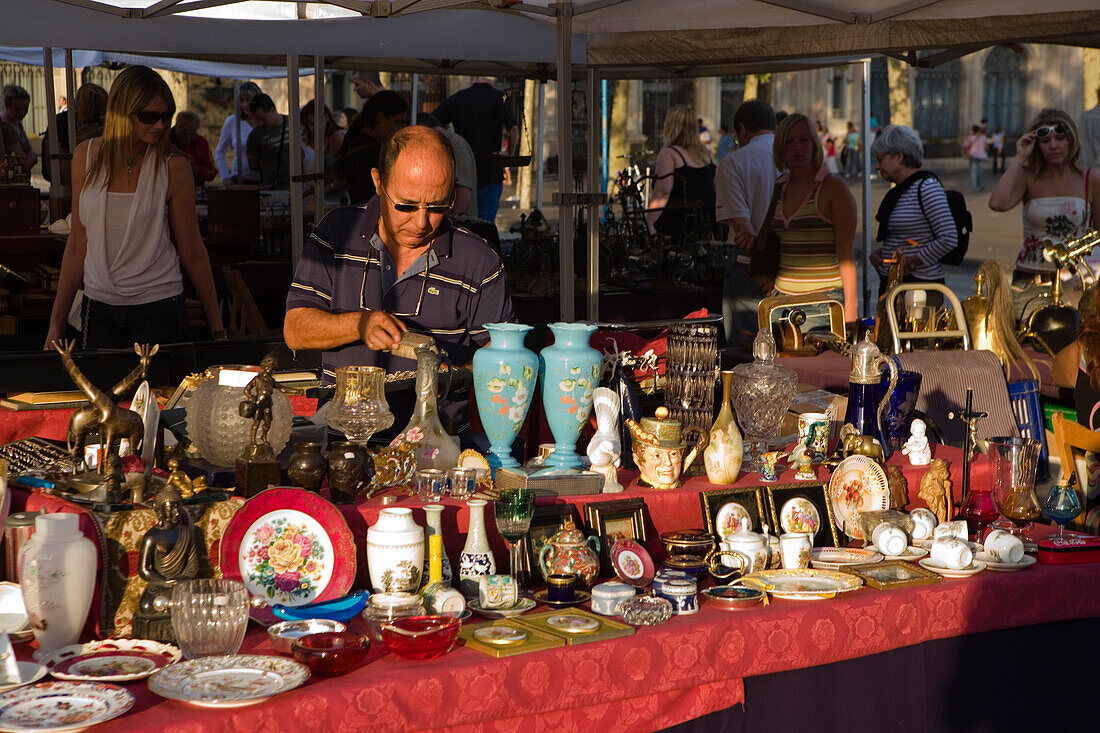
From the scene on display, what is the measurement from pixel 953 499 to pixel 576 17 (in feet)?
8.28

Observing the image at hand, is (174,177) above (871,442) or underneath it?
above

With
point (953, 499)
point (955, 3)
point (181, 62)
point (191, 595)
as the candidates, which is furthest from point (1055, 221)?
point (181, 62)

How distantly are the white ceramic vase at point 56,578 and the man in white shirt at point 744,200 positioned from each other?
382 cm

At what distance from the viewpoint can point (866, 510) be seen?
9.37ft

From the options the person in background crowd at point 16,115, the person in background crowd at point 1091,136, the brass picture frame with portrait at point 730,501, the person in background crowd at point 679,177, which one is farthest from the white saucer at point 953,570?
the person in background crowd at point 16,115

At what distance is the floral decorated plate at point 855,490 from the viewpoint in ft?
9.33

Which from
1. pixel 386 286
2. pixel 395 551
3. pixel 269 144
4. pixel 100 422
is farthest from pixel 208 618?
pixel 269 144

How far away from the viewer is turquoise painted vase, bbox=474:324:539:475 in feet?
8.40

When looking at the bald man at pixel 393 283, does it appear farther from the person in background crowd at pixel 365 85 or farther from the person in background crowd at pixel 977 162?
the person in background crowd at pixel 977 162

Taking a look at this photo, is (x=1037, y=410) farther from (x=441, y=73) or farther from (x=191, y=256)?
(x=441, y=73)

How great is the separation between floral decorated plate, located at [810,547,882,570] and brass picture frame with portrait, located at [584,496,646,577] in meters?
0.40

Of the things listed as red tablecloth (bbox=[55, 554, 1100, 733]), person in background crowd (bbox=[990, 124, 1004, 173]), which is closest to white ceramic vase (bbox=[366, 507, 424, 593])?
red tablecloth (bbox=[55, 554, 1100, 733])

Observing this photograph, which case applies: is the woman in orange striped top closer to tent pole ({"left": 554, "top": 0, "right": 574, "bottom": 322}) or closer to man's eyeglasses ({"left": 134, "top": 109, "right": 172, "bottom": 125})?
tent pole ({"left": 554, "top": 0, "right": 574, "bottom": 322})

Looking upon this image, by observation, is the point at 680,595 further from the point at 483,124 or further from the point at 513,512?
the point at 483,124
